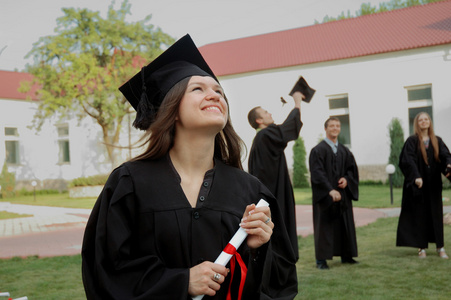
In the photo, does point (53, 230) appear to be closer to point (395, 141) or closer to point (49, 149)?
point (395, 141)

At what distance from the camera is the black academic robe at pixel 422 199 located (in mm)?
7535

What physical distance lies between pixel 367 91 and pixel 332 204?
16.0 m

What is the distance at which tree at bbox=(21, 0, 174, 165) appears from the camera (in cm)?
2427

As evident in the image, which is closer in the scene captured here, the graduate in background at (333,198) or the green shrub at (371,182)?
the graduate in background at (333,198)

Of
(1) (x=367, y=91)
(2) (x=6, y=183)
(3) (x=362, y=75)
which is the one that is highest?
(3) (x=362, y=75)

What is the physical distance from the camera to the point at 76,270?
744 cm

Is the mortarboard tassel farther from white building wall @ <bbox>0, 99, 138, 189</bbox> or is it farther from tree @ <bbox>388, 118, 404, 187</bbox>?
white building wall @ <bbox>0, 99, 138, 189</bbox>

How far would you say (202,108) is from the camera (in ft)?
7.48

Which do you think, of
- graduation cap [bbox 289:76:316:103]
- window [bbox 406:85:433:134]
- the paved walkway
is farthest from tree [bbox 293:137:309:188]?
graduation cap [bbox 289:76:316:103]

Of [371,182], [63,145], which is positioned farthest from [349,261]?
[63,145]

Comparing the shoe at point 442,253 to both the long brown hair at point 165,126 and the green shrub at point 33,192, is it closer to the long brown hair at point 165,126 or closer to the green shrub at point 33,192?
the long brown hair at point 165,126

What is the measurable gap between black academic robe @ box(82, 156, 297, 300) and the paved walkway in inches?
285

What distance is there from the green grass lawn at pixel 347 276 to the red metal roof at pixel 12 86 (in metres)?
21.3

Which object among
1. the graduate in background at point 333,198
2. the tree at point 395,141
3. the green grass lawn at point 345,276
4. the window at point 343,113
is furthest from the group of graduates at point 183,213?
the window at point 343,113
